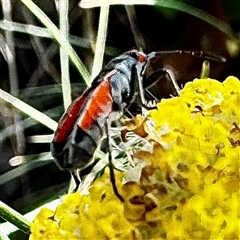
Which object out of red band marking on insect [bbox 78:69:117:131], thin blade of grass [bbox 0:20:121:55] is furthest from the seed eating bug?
thin blade of grass [bbox 0:20:121:55]

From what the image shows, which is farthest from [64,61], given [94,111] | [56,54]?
[94,111]

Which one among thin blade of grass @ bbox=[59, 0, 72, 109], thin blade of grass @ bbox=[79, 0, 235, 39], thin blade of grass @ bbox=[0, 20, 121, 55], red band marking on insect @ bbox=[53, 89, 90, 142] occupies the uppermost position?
thin blade of grass @ bbox=[0, 20, 121, 55]

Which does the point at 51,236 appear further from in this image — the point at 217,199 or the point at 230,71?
the point at 230,71

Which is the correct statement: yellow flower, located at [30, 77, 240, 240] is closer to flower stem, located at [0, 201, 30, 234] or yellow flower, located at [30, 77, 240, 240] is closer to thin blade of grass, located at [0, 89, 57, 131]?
flower stem, located at [0, 201, 30, 234]

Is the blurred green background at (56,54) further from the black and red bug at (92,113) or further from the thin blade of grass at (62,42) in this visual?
the black and red bug at (92,113)

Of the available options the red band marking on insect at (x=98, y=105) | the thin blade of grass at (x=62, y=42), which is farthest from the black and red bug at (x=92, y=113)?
the thin blade of grass at (x=62, y=42)

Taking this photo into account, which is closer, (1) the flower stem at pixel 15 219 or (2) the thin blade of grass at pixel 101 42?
(1) the flower stem at pixel 15 219
